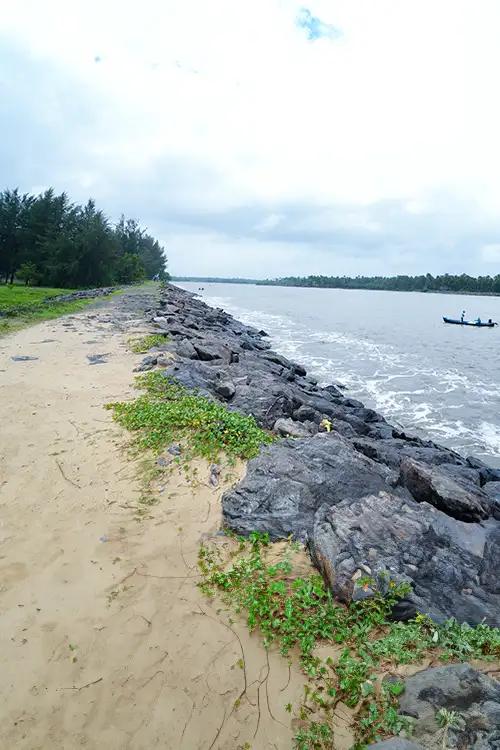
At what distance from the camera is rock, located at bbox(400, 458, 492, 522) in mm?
6137

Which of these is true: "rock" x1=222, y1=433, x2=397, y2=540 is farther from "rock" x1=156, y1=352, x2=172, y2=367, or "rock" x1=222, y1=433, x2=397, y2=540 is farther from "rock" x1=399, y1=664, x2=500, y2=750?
"rock" x1=156, y1=352, x2=172, y2=367

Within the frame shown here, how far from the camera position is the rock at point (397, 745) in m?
2.63

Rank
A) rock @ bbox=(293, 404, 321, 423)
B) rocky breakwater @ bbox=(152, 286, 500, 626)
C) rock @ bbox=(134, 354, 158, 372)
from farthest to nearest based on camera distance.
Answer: rock @ bbox=(134, 354, 158, 372), rock @ bbox=(293, 404, 321, 423), rocky breakwater @ bbox=(152, 286, 500, 626)

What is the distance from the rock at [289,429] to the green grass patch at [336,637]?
379 centimetres

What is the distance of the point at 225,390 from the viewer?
1059 cm

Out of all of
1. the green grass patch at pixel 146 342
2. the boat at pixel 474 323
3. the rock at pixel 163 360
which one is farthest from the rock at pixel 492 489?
the boat at pixel 474 323

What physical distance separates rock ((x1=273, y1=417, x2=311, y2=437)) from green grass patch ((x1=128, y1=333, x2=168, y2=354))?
25.9 ft

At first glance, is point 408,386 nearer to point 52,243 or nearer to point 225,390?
point 225,390

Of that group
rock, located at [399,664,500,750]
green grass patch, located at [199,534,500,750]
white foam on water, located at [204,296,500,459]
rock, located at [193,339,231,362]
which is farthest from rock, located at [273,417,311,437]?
white foam on water, located at [204,296,500,459]

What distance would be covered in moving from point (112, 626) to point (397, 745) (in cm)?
263

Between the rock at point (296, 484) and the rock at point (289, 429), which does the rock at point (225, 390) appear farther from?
the rock at point (296, 484)

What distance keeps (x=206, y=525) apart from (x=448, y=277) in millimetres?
178566

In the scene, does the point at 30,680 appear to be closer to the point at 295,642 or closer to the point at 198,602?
the point at 198,602

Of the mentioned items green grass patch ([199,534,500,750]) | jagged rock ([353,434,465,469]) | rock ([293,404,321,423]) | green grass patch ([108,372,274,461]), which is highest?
green grass patch ([108,372,274,461])
